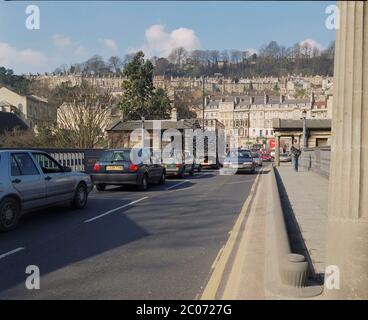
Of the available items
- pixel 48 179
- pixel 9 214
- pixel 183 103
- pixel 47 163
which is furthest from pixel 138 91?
pixel 9 214

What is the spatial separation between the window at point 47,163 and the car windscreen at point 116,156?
499 centimetres

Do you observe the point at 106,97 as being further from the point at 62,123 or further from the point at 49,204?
the point at 49,204

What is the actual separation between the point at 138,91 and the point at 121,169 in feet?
176

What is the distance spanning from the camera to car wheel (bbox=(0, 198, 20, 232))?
773cm

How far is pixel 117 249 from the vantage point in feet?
21.7

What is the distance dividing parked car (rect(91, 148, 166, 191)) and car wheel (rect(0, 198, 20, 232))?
258 inches

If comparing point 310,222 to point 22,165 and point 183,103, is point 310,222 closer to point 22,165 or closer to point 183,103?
point 22,165

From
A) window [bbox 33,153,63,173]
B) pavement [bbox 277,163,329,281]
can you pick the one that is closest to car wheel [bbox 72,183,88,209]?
window [bbox 33,153,63,173]

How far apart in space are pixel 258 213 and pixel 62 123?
22.6 m

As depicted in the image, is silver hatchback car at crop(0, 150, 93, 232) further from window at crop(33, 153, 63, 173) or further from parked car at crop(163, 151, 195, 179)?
parked car at crop(163, 151, 195, 179)

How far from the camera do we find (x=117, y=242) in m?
7.07

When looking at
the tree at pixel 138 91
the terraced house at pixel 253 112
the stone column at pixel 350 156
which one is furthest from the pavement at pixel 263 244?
the terraced house at pixel 253 112

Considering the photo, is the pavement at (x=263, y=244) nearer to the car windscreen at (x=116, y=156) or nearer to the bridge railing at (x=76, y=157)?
the car windscreen at (x=116, y=156)
